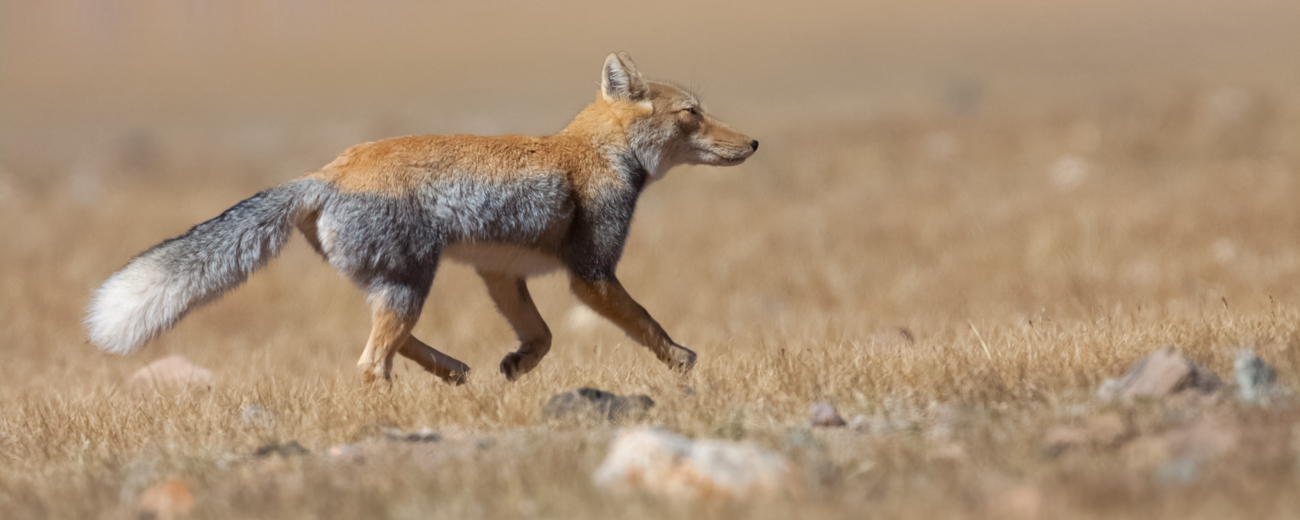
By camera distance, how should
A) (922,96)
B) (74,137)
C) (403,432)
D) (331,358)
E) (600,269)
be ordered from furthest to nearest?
(74,137), (922,96), (331,358), (600,269), (403,432)

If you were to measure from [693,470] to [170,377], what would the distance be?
16.1 ft

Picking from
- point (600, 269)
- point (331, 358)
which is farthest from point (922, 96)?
point (600, 269)

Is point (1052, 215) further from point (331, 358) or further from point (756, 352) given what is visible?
point (331, 358)

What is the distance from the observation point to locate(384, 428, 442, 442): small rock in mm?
3959

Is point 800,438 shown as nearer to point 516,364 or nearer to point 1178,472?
point 1178,472

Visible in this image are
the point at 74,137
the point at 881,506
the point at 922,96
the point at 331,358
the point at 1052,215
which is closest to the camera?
the point at 881,506

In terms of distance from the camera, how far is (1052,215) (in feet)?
37.1

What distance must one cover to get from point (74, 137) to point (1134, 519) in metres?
31.2

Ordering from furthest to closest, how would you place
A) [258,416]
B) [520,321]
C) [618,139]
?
[520,321], [618,139], [258,416]

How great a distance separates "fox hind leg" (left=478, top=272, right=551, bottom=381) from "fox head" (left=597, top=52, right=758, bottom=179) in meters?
0.96

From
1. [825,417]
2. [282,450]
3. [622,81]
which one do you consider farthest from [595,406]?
[622,81]

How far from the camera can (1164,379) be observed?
3795 mm

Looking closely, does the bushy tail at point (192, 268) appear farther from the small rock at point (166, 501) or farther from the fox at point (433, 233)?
the small rock at point (166, 501)

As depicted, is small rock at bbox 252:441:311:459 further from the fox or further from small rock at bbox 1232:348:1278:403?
small rock at bbox 1232:348:1278:403
